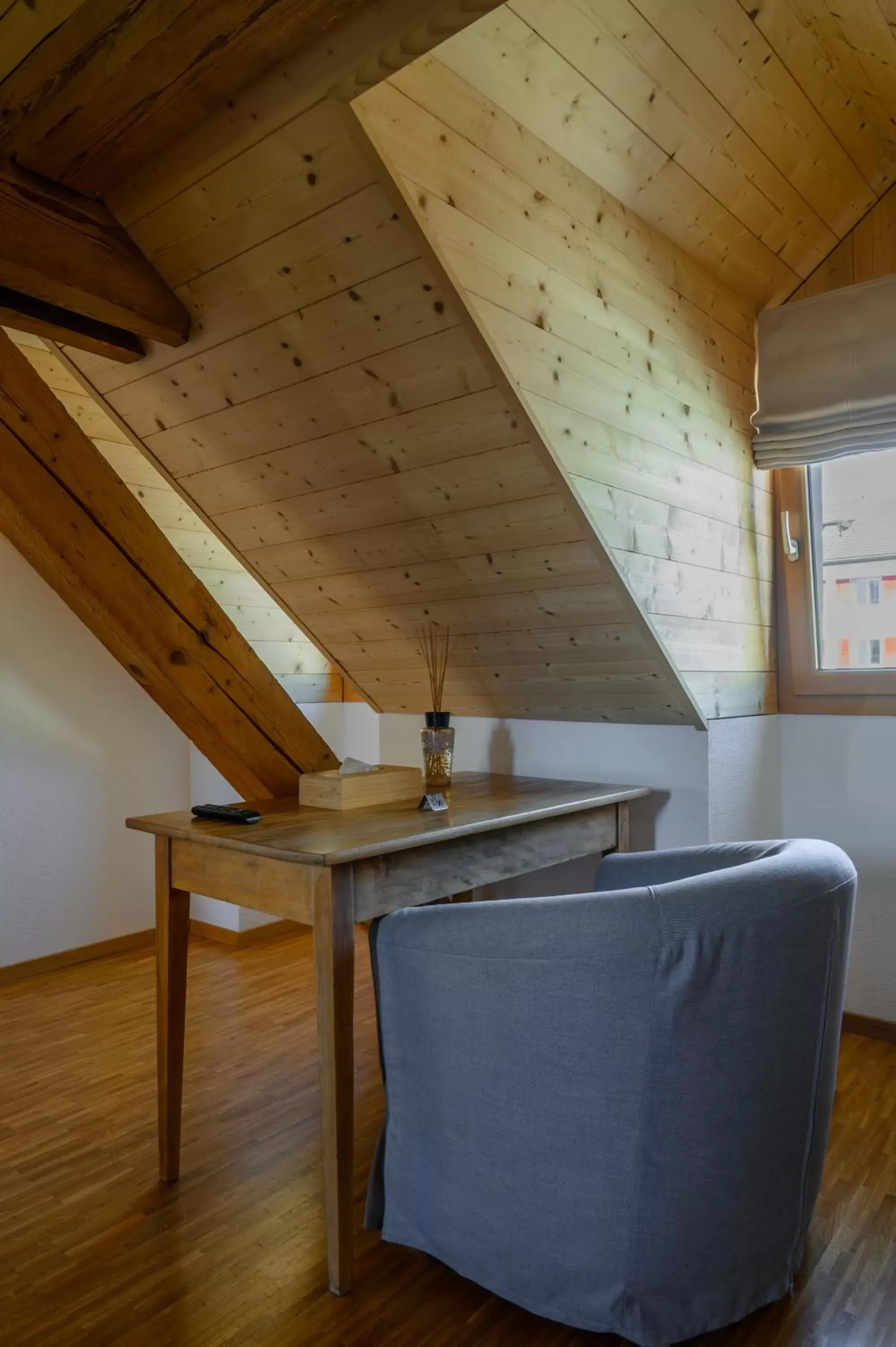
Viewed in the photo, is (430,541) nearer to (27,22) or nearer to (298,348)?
(298,348)

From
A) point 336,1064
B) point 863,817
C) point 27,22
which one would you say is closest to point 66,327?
point 27,22

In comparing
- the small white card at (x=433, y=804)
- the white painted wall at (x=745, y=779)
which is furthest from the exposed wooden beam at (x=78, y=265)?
the white painted wall at (x=745, y=779)

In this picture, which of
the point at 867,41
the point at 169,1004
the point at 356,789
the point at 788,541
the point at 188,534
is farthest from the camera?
the point at 188,534

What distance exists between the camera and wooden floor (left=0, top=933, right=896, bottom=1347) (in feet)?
4.90

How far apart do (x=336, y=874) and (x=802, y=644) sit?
1833 millimetres

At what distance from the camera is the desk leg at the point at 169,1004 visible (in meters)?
1.93

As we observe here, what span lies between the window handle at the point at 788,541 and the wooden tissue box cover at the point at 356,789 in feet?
4.57

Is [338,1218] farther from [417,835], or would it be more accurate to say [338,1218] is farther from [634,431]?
[634,431]

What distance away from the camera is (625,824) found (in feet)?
8.24

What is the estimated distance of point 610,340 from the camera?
2.04m

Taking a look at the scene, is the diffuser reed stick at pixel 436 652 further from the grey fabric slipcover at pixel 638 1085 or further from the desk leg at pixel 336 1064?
the grey fabric slipcover at pixel 638 1085

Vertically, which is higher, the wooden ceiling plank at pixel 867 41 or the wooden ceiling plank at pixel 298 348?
the wooden ceiling plank at pixel 867 41

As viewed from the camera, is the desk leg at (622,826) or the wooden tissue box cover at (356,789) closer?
the wooden tissue box cover at (356,789)

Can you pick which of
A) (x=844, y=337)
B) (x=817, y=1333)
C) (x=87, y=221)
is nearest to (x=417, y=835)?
(x=817, y=1333)
